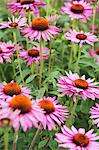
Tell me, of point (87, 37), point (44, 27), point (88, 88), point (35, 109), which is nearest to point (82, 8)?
point (87, 37)

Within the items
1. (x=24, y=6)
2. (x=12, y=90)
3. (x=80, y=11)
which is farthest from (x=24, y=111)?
(x=80, y=11)

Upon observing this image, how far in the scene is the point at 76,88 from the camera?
1.46m

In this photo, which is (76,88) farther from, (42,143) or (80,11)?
(80,11)

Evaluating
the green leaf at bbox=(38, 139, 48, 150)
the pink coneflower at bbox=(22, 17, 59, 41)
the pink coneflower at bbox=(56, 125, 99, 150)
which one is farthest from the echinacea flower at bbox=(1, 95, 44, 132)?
the pink coneflower at bbox=(22, 17, 59, 41)

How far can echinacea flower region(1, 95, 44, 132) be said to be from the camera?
1.13 m

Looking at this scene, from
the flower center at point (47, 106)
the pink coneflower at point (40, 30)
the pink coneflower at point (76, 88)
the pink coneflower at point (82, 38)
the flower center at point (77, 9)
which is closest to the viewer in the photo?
the flower center at point (47, 106)

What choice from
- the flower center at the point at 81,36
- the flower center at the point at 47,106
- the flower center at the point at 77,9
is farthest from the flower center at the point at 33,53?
the flower center at the point at 47,106

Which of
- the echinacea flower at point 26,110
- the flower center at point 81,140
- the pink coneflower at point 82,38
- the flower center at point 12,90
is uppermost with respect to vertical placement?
the echinacea flower at point 26,110

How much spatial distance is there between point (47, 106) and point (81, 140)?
14 centimetres

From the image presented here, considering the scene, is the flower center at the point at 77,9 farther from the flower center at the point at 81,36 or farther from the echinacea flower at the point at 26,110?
the echinacea flower at the point at 26,110

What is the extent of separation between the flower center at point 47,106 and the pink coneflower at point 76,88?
100 millimetres

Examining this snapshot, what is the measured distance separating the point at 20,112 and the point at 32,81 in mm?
669

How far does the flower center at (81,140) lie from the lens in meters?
1.28

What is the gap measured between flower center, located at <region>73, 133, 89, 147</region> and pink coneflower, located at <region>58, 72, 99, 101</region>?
0.54ft
